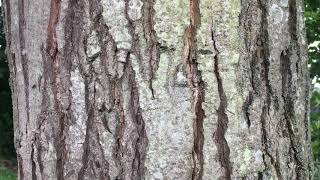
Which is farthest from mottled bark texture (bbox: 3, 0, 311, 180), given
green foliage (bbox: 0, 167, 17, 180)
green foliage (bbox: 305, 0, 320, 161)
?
green foliage (bbox: 0, 167, 17, 180)

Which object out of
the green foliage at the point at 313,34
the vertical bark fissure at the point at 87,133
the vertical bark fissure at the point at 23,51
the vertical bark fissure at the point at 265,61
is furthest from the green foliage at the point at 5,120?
the vertical bark fissure at the point at 265,61

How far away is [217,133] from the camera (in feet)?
3.72

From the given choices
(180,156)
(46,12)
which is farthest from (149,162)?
(46,12)

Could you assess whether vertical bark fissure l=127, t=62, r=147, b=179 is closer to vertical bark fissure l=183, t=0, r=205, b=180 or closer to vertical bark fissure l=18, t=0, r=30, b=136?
vertical bark fissure l=183, t=0, r=205, b=180

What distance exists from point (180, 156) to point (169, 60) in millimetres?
215

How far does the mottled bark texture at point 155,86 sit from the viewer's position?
111 centimetres

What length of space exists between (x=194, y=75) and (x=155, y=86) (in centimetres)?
9

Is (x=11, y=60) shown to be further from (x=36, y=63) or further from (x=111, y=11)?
(x=111, y=11)

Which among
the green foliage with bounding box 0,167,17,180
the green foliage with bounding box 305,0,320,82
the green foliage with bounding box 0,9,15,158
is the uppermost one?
the green foliage with bounding box 305,0,320,82

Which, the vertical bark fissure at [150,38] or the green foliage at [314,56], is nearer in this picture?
the vertical bark fissure at [150,38]

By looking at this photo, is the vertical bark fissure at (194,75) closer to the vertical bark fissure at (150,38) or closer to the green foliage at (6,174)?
the vertical bark fissure at (150,38)

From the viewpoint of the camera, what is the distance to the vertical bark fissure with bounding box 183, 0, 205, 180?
3.66 ft

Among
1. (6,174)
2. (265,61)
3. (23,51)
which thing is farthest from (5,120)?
(265,61)

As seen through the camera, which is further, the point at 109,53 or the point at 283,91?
the point at 283,91
